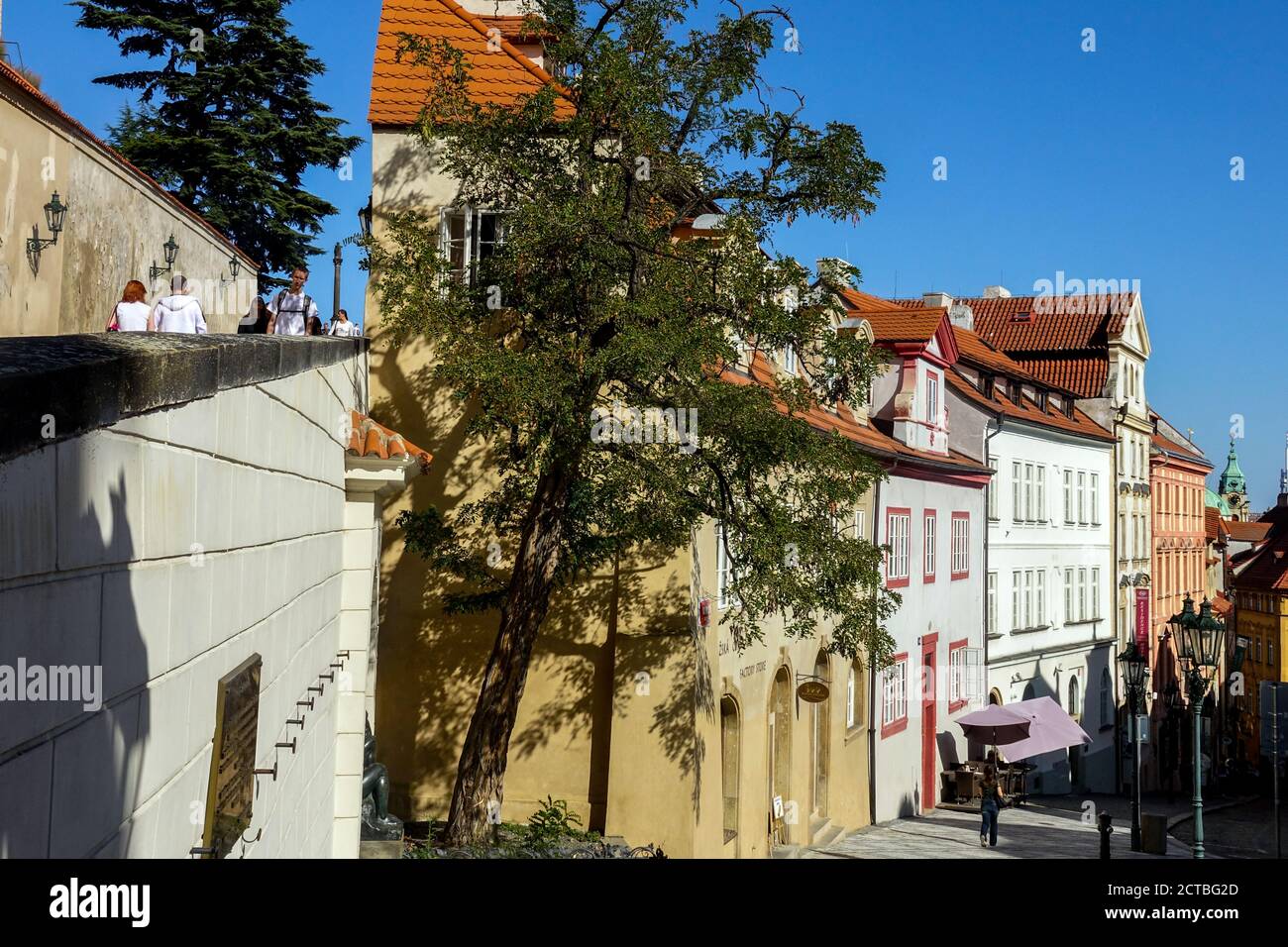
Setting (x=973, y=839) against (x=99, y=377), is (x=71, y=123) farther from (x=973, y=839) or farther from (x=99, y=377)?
(x=973, y=839)

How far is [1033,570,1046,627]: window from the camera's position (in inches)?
1623

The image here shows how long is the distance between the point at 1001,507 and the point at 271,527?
1349 inches

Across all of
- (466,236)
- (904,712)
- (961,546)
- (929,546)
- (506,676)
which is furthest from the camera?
(961,546)

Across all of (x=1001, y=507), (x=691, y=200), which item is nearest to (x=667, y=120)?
(x=691, y=200)

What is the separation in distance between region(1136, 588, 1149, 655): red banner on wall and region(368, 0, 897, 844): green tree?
134ft

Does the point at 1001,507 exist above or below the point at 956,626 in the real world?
above

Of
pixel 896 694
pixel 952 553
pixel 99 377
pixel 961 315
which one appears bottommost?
pixel 896 694

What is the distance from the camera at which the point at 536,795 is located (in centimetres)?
1759

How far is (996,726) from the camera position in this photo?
1221 inches

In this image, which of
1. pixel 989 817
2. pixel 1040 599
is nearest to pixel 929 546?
pixel 989 817

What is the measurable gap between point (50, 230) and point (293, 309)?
4.06m

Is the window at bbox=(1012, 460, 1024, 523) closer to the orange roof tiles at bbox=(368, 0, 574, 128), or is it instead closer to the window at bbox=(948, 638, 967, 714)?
the window at bbox=(948, 638, 967, 714)
